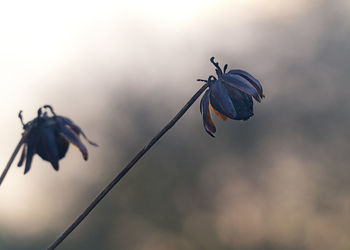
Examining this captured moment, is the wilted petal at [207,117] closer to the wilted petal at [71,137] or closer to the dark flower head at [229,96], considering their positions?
the dark flower head at [229,96]

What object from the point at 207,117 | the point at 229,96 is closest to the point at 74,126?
the point at 207,117

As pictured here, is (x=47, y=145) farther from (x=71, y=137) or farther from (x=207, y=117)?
(x=207, y=117)

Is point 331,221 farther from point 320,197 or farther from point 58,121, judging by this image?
point 58,121

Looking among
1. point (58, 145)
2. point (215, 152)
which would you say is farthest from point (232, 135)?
point (58, 145)

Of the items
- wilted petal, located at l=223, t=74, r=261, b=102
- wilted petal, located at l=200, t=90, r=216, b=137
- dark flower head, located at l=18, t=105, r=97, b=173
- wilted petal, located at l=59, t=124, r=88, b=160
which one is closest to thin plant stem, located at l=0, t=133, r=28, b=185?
dark flower head, located at l=18, t=105, r=97, b=173

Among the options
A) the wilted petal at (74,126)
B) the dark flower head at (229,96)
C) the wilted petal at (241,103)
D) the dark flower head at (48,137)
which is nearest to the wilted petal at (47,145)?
the dark flower head at (48,137)

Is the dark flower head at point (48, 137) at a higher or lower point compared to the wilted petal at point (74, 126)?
lower
